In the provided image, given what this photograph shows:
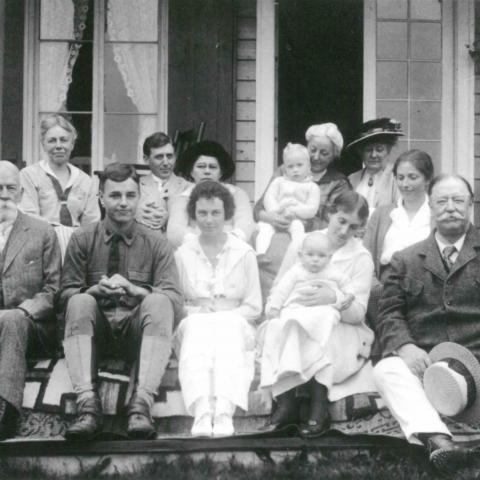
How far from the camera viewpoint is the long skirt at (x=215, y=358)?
212 inches

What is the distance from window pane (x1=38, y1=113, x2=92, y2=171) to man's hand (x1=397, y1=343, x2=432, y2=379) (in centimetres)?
360

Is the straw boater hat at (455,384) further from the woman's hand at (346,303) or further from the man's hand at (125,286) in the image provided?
the man's hand at (125,286)

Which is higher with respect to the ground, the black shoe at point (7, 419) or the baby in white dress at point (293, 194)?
the baby in white dress at point (293, 194)

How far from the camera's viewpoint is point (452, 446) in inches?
192

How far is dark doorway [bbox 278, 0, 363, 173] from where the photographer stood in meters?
10.9

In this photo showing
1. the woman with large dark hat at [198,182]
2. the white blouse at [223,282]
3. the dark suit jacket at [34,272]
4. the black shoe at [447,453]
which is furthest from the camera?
the woman with large dark hat at [198,182]

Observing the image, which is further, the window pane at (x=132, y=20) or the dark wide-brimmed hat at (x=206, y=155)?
the window pane at (x=132, y=20)

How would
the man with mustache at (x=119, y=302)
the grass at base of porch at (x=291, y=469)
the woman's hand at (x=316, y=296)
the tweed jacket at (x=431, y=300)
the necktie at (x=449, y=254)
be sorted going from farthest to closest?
1. the woman's hand at (x=316, y=296)
2. the necktie at (x=449, y=254)
3. the tweed jacket at (x=431, y=300)
4. the man with mustache at (x=119, y=302)
5. the grass at base of porch at (x=291, y=469)

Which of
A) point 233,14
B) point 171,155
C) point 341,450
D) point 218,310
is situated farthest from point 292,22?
point 341,450

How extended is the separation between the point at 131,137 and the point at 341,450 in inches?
143

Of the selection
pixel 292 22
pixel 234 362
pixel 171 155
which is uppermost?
pixel 292 22

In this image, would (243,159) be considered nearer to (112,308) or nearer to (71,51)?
(71,51)

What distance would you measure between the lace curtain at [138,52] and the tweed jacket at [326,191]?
1441 mm

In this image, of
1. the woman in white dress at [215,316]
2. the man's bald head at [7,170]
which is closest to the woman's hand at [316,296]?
the woman in white dress at [215,316]
